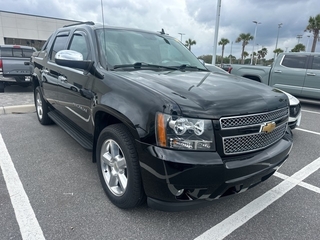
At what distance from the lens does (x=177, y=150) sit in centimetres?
188

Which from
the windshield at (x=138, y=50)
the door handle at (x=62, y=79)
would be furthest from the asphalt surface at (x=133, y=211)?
the windshield at (x=138, y=50)

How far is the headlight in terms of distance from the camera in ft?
6.14

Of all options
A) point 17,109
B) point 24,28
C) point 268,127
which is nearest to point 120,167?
point 268,127

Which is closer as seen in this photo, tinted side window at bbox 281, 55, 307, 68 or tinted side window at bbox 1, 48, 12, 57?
tinted side window at bbox 281, 55, 307, 68

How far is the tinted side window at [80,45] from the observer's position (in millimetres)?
3170

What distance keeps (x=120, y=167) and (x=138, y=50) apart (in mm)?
1616

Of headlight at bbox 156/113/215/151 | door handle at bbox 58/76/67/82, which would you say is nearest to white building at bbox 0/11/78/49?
door handle at bbox 58/76/67/82

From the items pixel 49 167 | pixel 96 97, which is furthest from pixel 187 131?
pixel 49 167

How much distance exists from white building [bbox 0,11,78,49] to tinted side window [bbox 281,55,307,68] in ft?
125

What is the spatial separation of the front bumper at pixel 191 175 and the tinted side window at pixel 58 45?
2.88 meters

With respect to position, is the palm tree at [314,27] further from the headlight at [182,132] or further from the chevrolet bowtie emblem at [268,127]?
the headlight at [182,132]

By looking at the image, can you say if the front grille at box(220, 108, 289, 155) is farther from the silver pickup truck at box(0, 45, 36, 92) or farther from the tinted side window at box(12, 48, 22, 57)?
the tinted side window at box(12, 48, 22, 57)

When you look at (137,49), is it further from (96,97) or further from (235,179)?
(235,179)

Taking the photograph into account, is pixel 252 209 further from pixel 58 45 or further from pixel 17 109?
pixel 17 109
